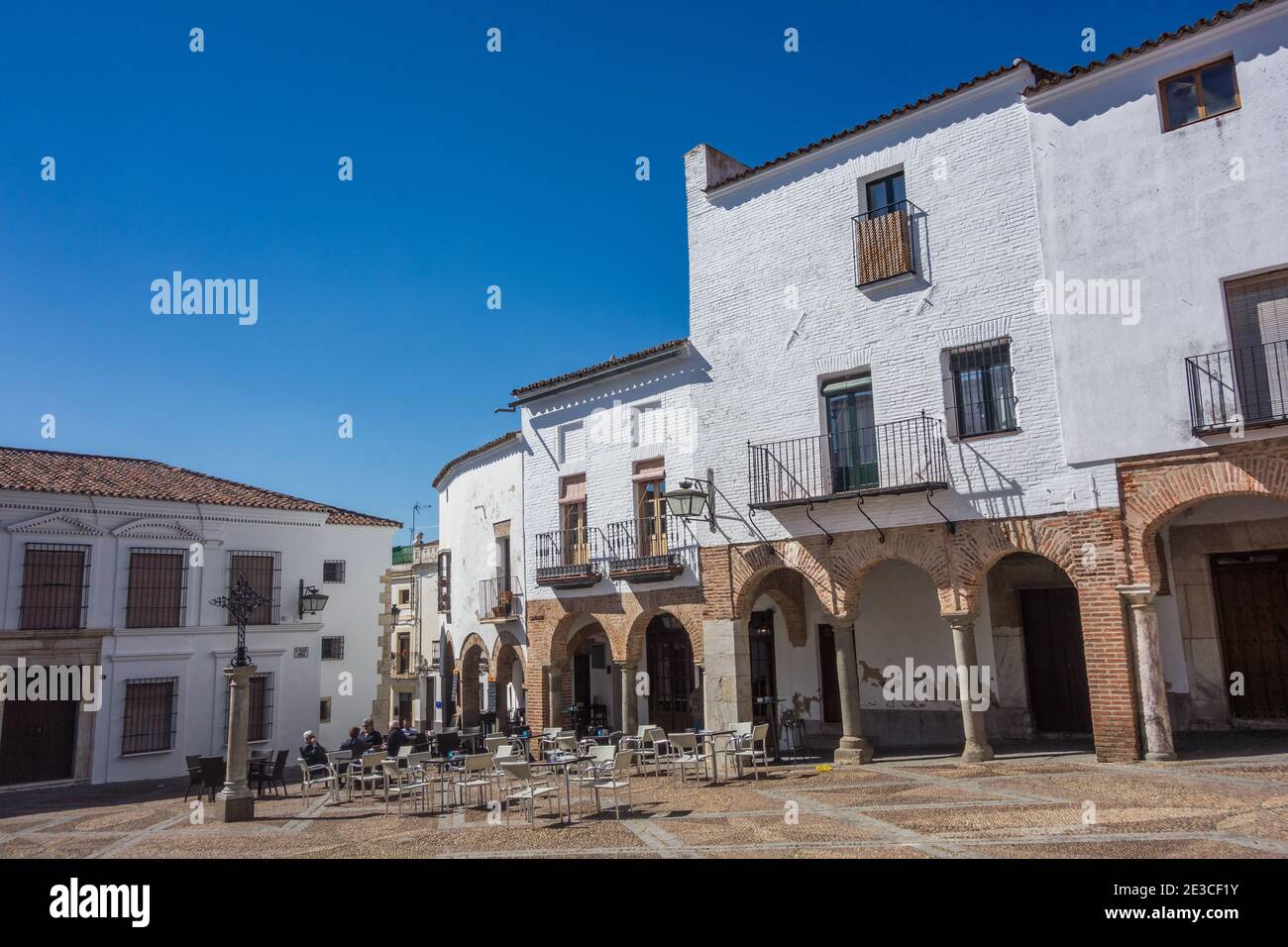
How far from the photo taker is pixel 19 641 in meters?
19.4

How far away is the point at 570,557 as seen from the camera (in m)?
20.0

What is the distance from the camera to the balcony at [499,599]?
2205cm

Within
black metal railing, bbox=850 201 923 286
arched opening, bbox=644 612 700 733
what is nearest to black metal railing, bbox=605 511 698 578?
arched opening, bbox=644 612 700 733

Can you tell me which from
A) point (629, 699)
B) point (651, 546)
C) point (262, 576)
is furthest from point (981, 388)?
point (262, 576)

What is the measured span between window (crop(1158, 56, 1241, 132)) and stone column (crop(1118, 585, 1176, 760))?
653 cm

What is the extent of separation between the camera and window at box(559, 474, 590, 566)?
65.2 ft

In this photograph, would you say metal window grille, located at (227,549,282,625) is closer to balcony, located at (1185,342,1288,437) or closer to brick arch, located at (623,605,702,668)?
brick arch, located at (623,605,702,668)

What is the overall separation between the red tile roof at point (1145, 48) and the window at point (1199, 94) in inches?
19.6

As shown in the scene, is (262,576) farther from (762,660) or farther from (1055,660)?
(1055,660)

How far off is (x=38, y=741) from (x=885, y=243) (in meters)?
20.3
